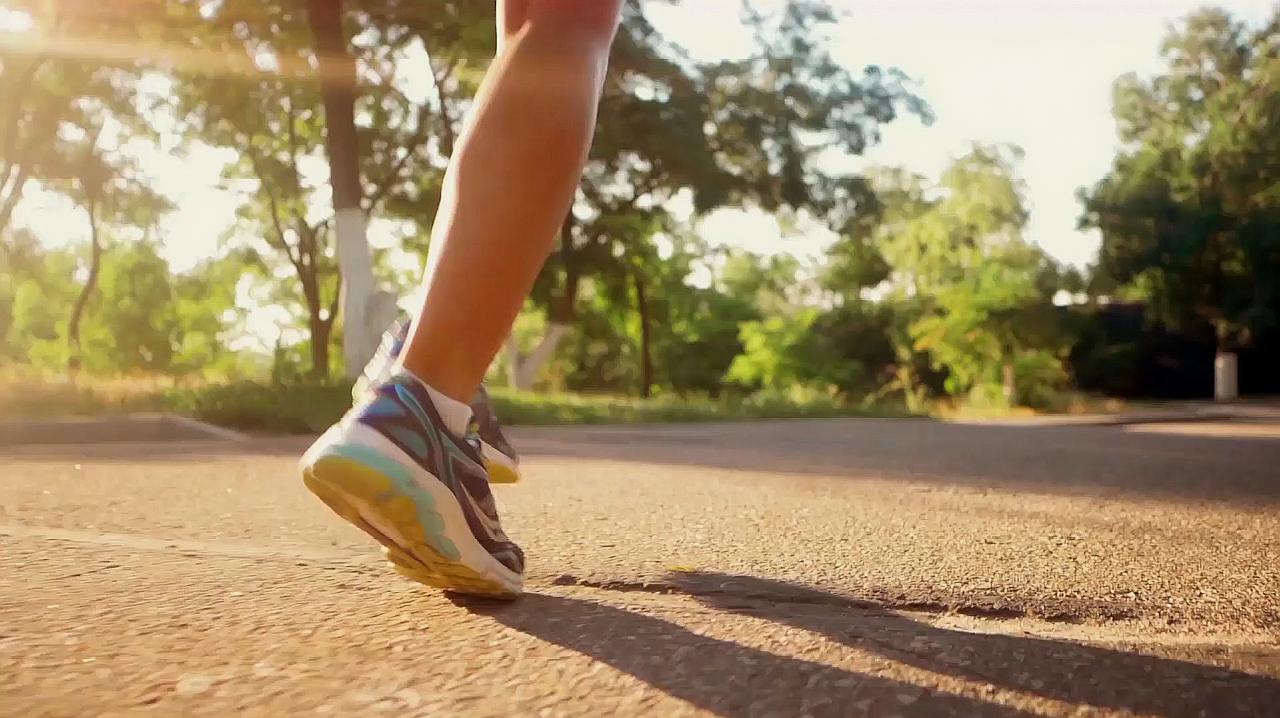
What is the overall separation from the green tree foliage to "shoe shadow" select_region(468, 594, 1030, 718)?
29.4m

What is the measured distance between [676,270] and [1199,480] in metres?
27.0

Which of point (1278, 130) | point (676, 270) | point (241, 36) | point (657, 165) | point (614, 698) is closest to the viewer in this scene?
point (614, 698)

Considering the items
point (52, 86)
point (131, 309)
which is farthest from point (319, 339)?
point (131, 309)

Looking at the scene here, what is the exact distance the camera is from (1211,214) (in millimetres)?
27438

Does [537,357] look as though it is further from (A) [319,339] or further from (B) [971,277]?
(B) [971,277]

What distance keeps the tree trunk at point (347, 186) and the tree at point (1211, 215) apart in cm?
2443

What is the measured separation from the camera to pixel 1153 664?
3.92ft

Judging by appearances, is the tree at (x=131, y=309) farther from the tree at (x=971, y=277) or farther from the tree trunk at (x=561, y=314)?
the tree at (x=971, y=277)

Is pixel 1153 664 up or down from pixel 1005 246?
down

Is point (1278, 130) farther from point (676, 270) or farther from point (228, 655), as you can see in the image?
point (228, 655)

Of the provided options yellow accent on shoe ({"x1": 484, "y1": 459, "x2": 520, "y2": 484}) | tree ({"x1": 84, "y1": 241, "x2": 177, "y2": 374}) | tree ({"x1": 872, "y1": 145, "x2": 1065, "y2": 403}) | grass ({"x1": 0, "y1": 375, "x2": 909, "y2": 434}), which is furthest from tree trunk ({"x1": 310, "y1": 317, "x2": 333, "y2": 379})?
tree ({"x1": 84, "y1": 241, "x2": 177, "y2": 374})

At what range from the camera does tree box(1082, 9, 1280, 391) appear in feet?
88.5

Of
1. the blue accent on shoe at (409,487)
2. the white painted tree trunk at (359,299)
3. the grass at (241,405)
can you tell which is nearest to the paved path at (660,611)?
the blue accent on shoe at (409,487)

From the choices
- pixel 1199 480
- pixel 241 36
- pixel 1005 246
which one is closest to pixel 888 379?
pixel 1005 246
